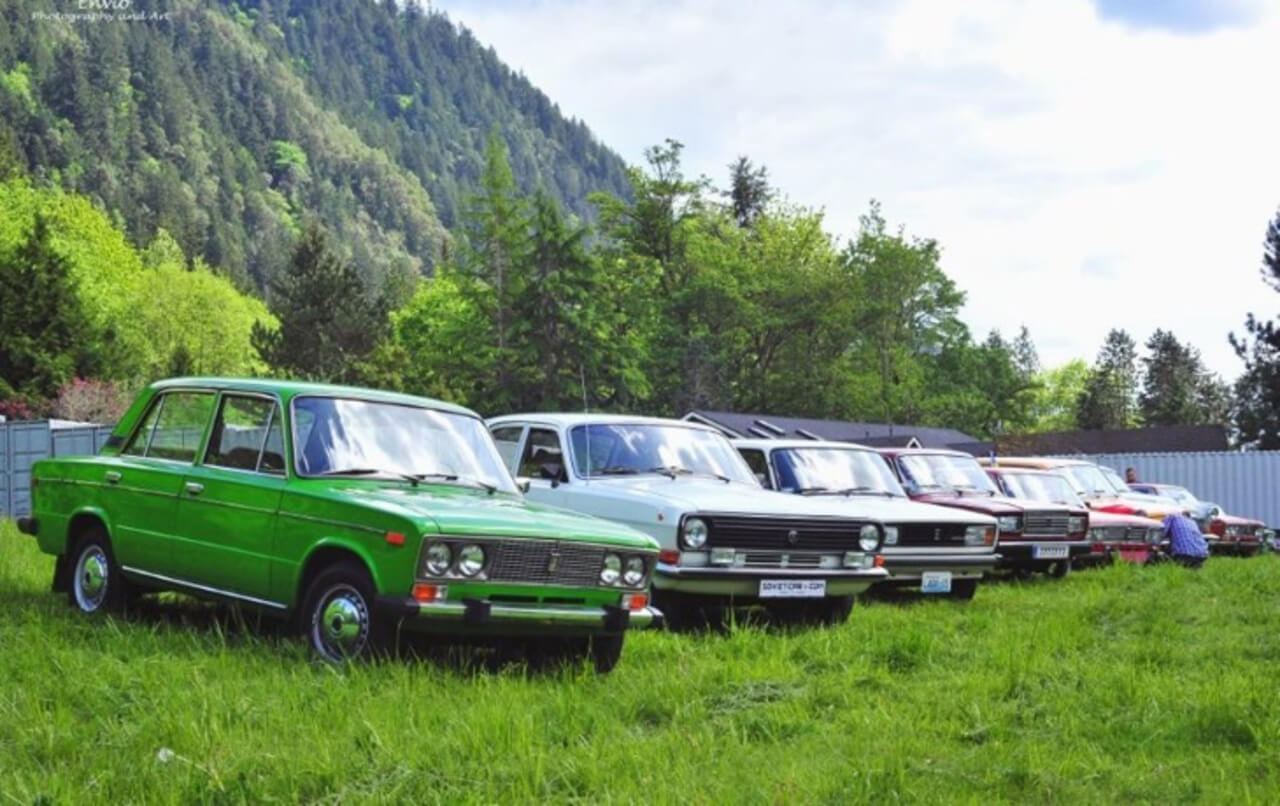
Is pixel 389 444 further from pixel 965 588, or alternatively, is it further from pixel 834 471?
pixel 965 588

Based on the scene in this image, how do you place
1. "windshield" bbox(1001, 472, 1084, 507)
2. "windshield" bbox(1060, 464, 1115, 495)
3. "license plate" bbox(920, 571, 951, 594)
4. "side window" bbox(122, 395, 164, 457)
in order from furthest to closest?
"windshield" bbox(1060, 464, 1115, 495) < "windshield" bbox(1001, 472, 1084, 507) < "license plate" bbox(920, 571, 951, 594) < "side window" bbox(122, 395, 164, 457)

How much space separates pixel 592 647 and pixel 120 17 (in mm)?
198822

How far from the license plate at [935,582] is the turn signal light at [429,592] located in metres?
6.71

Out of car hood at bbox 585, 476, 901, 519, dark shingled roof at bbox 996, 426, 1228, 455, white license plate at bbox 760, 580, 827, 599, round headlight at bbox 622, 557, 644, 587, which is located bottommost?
white license plate at bbox 760, 580, 827, 599

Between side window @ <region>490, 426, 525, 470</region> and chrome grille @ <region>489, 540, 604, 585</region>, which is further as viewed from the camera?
side window @ <region>490, 426, 525, 470</region>

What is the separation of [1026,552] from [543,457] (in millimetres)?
6812

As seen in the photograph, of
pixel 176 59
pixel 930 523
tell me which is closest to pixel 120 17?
pixel 176 59

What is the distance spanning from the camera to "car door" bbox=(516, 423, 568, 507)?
10.7 metres

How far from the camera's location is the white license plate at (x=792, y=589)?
10.1m

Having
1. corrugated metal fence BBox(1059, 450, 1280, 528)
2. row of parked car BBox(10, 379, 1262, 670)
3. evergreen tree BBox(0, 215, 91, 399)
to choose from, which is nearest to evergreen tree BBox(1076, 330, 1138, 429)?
corrugated metal fence BBox(1059, 450, 1280, 528)

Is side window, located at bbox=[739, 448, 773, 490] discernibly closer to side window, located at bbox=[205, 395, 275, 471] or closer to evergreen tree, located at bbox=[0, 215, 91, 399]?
side window, located at bbox=[205, 395, 275, 471]

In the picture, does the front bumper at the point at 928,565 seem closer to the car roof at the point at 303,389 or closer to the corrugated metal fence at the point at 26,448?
the car roof at the point at 303,389

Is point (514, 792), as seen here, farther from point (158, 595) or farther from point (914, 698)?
point (158, 595)

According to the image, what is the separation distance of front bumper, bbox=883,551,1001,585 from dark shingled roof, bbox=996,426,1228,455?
133 ft
